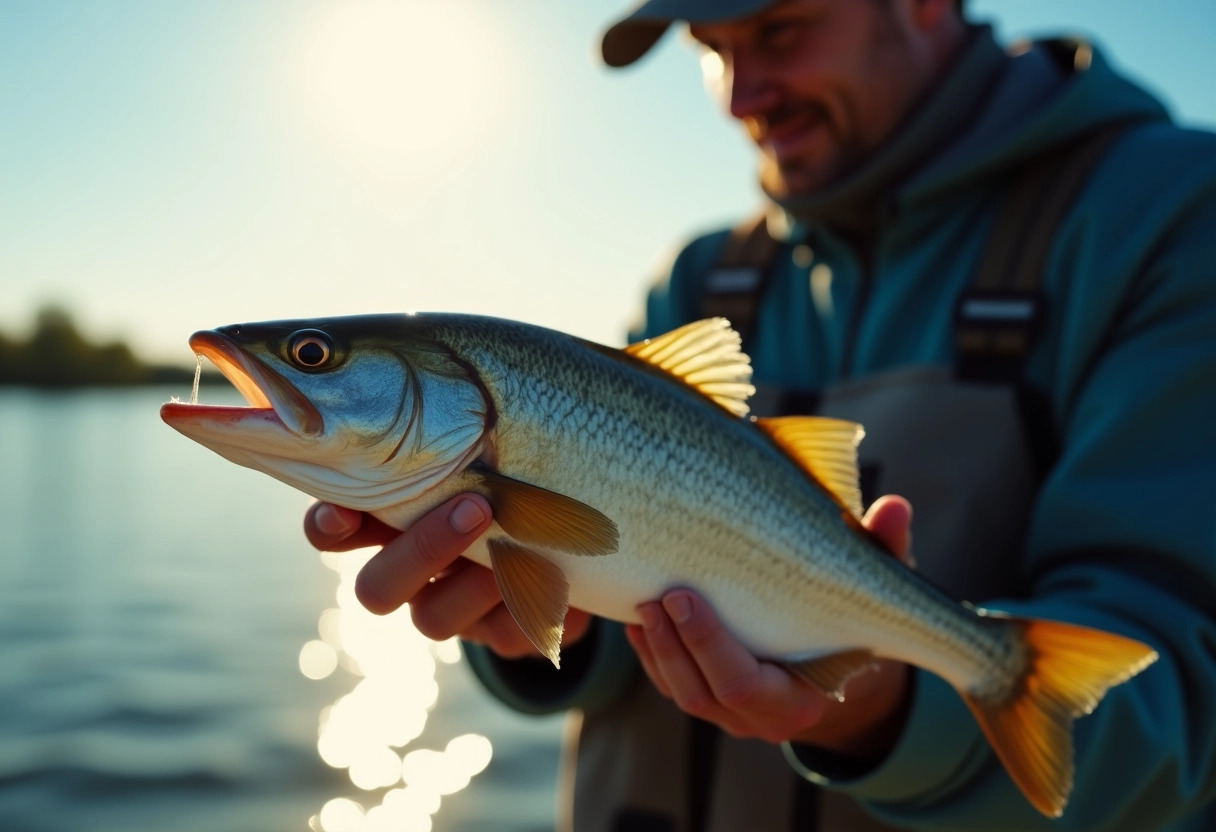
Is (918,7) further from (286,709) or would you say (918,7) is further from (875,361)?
(286,709)

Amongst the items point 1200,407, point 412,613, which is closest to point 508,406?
point 412,613

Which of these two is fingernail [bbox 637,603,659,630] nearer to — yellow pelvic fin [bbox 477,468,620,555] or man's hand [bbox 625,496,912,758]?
man's hand [bbox 625,496,912,758]

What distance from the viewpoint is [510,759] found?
778cm

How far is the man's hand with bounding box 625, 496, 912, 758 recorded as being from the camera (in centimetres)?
219

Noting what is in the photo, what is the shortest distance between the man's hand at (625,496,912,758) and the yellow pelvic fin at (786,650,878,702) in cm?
3

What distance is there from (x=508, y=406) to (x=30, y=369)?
61.1 m

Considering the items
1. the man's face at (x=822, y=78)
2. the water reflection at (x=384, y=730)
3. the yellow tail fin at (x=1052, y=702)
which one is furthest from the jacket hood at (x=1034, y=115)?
the water reflection at (x=384, y=730)

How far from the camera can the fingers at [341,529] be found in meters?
2.16

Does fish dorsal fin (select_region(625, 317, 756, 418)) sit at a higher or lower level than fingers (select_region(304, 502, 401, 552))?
higher

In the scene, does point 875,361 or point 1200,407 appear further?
point 875,361

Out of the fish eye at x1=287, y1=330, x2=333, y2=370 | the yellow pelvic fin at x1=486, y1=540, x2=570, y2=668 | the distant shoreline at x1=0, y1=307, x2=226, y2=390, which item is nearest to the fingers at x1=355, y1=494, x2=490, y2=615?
the yellow pelvic fin at x1=486, y1=540, x2=570, y2=668

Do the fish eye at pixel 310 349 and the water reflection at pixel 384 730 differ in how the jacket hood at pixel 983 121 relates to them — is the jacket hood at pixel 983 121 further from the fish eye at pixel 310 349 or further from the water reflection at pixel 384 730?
the water reflection at pixel 384 730

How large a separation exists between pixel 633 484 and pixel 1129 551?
4.90 feet

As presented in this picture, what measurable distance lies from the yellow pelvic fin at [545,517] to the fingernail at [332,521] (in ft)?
1.30
